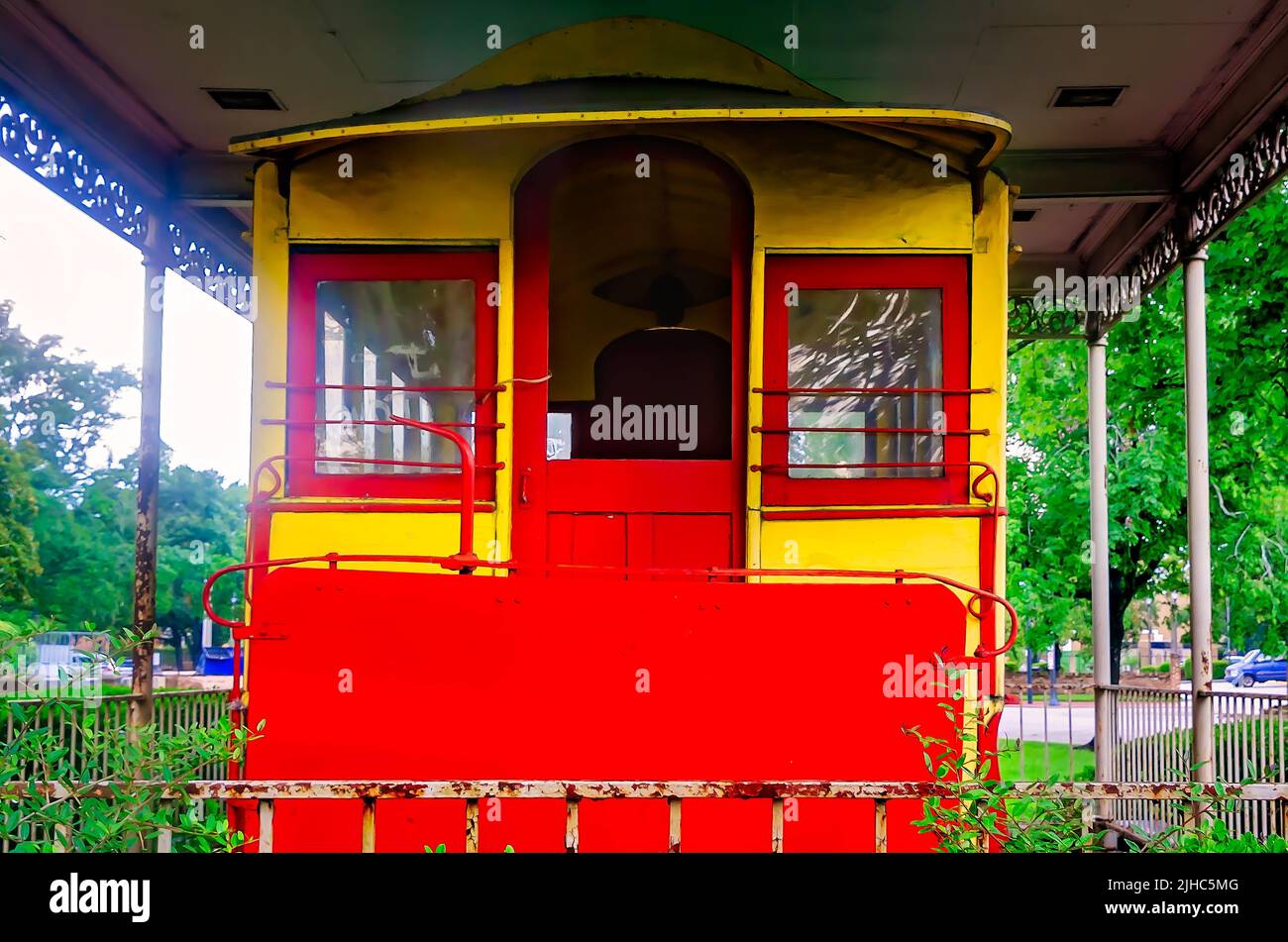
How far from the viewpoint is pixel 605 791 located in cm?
330

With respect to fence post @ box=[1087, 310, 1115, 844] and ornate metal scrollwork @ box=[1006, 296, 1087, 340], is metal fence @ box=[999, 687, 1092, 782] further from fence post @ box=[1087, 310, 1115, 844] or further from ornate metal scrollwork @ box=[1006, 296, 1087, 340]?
ornate metal scrollwork @ box=[1006, 296, 1087, 340]

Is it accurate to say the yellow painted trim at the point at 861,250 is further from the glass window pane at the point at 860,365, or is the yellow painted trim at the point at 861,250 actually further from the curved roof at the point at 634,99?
the curved roof at the point at 634,99

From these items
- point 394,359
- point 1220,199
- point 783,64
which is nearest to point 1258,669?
point 1220,199

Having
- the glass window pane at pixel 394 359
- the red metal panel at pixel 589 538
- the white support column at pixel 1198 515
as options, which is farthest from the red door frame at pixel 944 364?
the white support column at pixel 1198 515

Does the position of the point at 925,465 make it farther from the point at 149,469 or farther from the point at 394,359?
the point at 149,469

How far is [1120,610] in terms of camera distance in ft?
60.7

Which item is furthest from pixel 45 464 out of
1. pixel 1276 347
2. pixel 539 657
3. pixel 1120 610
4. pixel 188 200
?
pixel 539 657

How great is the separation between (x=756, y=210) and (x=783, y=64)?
3463mm

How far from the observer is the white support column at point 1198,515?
861cm

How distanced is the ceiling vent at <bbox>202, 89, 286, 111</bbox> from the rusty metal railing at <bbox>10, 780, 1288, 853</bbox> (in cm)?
646

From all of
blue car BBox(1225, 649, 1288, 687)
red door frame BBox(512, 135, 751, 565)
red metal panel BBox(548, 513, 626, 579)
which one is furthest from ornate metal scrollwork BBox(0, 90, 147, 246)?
blue car BBox(1225, 649, 1288, 687)

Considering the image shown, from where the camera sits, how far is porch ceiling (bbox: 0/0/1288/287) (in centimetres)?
741

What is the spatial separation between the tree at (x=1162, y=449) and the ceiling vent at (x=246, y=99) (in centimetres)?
1070

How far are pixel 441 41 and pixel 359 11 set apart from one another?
1.94 feet
